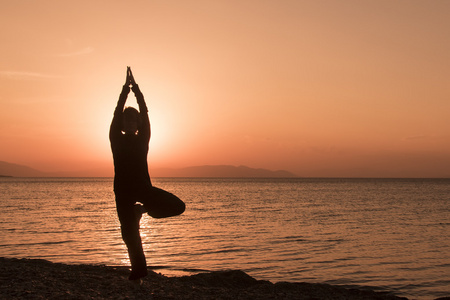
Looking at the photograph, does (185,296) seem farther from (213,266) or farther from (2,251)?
(2,251)

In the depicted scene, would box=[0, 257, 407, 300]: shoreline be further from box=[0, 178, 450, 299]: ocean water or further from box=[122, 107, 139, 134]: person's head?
box=[122, 107, 139, 134]: person's head

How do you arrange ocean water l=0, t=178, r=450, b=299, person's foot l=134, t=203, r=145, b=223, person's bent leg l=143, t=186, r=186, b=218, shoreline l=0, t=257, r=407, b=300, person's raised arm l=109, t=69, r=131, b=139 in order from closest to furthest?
person's bent leg l=143, t=186, r=186, b=218, person's raised arm l=109, t=69, r=131, b=139, person's foot l=134, t=203, r=145, b=223, shoreline l=0, t=257, r=407, b=300, ocean water l=0, t=178, r=450, b=299

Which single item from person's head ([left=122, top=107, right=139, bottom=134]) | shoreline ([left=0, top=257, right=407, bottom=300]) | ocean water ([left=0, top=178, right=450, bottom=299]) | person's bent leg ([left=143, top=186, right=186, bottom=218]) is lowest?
ocean water ([left=0, top=178, right=450, bottom=299])

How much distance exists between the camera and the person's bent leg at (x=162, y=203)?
6.70 meters

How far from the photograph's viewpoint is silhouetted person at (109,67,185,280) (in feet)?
22.2

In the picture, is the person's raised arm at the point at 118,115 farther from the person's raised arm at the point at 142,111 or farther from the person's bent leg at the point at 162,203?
the person's bent leg at the point at 162,203

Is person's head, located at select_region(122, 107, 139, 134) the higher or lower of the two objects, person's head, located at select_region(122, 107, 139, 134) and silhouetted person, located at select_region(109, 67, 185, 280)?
the higher

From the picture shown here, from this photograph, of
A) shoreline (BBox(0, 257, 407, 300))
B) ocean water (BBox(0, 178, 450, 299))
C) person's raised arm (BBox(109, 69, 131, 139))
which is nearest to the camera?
person's raised arm (BBox(109, 69, 131, 139))

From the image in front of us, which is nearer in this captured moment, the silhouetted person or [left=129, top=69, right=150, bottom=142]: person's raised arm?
the silhouetted person

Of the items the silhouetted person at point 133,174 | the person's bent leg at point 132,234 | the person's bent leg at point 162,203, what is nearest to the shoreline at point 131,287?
the person's bent leg at point 132,234

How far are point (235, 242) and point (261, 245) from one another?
1726 mm

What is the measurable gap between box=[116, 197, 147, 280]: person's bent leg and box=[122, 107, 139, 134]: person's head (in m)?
1.17

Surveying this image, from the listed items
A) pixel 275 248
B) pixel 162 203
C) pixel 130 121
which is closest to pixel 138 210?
pixel 162 203

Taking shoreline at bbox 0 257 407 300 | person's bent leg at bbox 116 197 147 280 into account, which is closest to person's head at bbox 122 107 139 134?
person's bent leg at bbox 116 197 147 280
